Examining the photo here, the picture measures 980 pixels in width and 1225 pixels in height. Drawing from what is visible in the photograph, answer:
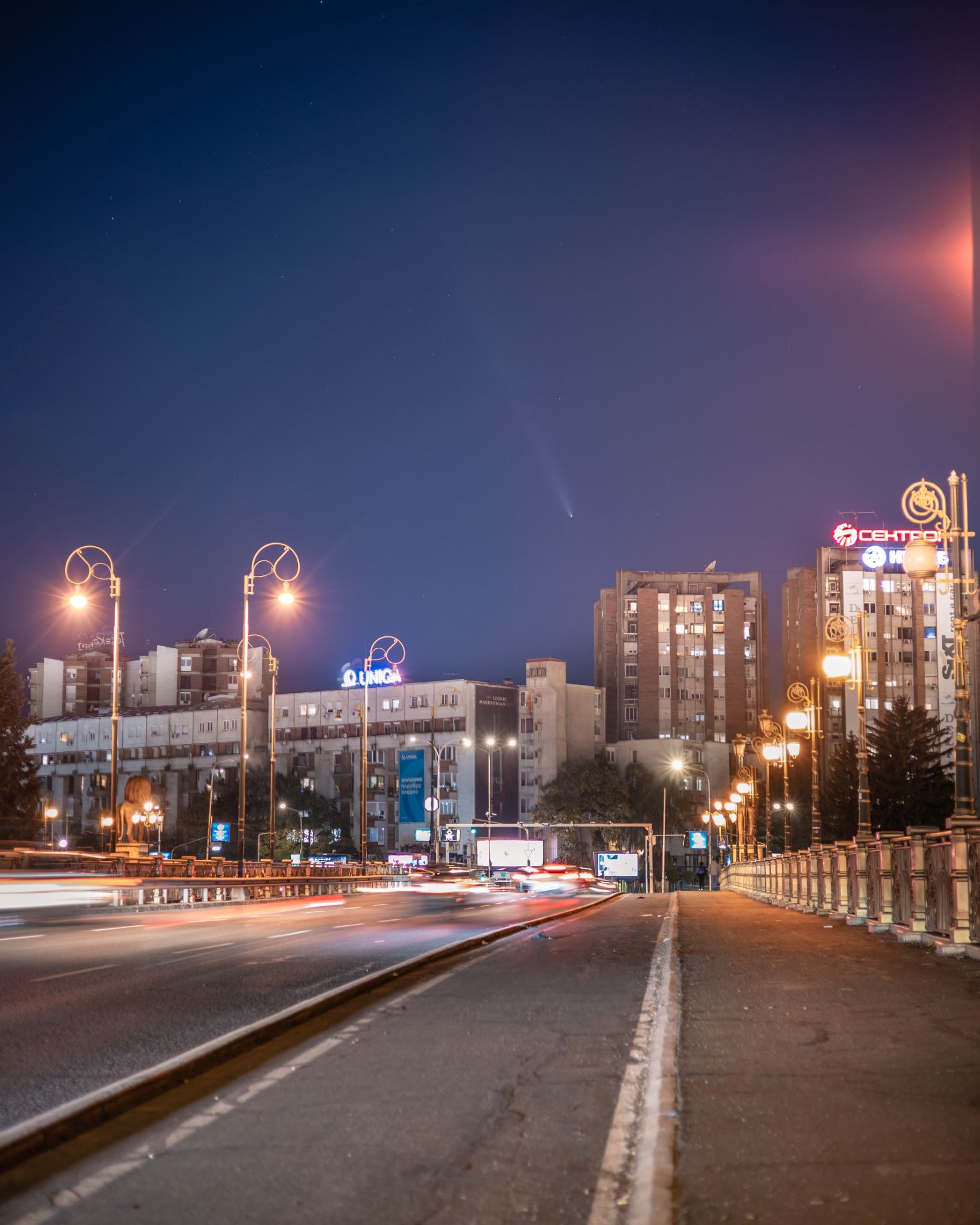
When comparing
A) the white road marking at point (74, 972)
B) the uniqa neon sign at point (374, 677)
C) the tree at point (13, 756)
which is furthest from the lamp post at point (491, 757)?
the white road marking at point (74, 972)

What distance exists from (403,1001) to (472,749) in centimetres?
11391

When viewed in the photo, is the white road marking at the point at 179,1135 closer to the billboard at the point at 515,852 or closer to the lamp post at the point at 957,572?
the lamp post at the point at 957,572

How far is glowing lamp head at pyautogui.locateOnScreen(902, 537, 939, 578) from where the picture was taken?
1978cm

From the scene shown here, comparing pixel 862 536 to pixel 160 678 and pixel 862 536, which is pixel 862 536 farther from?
pixel 160 678

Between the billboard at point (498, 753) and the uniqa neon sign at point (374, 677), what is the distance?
28.6 feet

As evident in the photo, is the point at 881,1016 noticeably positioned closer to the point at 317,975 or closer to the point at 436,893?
the point at 317,975

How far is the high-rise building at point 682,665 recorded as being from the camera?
14738 cm

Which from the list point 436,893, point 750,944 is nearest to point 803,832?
point 436,893

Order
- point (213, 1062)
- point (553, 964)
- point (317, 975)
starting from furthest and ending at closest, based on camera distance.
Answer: point (553, 964), point (317, 975), point (213, 1062)

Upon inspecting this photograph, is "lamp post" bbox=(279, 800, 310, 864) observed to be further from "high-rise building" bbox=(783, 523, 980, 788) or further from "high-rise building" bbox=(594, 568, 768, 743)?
"high-rise building" bbox=(783, 523, 980, 788)

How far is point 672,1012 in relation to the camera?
410 inches

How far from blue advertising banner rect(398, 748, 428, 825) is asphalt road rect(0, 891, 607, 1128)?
71.6 meters

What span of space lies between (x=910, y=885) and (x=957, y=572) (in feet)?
15.5

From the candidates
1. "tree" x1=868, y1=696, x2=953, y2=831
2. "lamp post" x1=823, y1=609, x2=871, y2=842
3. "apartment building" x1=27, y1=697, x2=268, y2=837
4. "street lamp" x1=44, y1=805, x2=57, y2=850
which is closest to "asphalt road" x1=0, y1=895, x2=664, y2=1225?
"lamp post" x1=823, y1=609, x2=871, y2=842
